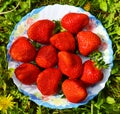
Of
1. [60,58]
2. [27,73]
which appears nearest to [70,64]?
[60,58]

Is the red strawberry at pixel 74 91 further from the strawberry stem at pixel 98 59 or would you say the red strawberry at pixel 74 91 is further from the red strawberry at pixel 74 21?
the red strawberry at pixel 74 21

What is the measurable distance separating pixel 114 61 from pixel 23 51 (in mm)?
385

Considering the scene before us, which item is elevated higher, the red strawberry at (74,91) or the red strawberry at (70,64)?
the red strawberry at (70,64)

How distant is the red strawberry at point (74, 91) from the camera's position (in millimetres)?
1831

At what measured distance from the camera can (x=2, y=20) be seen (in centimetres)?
207

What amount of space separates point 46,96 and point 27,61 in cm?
16

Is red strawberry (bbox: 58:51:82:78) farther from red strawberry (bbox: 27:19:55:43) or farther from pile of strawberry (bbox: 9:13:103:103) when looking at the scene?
red strawberry (bbox: 27:19:55:43)

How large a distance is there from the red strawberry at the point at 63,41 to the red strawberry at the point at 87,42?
0.11ft

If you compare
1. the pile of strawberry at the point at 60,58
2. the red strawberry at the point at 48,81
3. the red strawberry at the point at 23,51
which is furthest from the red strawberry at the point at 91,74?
the red strawberry at the point at 23,51

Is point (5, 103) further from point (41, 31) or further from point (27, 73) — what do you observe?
point (41, 31)

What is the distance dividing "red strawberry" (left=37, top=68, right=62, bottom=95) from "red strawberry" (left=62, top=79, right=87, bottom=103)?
36 millimetres

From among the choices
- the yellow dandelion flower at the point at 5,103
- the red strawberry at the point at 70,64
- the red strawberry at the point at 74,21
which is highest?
the red strawberry at the point at 74,21

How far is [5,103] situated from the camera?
183 cm

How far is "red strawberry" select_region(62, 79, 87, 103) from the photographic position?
183 cm
